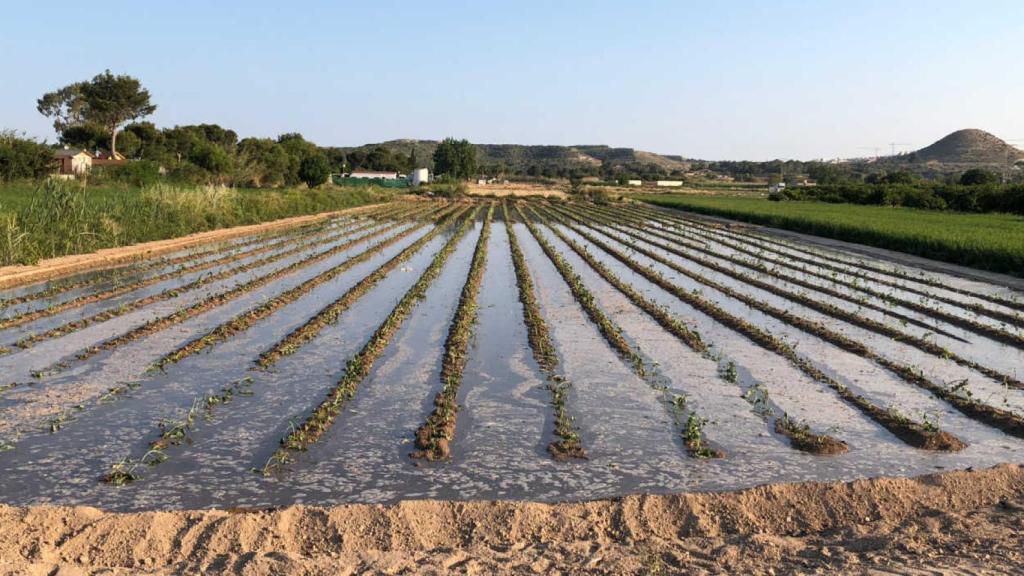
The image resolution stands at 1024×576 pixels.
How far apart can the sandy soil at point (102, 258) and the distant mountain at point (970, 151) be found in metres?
153

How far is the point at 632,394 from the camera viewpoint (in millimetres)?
7867

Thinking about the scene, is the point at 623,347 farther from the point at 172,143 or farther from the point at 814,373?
the point at 172,143

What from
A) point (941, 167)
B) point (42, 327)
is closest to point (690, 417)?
point (42, 327)

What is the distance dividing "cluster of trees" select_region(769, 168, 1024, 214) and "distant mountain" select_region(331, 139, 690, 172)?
89.7m

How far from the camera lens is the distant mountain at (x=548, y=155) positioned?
527ft

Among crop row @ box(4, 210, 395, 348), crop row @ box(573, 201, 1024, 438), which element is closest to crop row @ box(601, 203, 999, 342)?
crop row @ box(573, 201, 1024, 438)

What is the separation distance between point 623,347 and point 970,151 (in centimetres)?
17564

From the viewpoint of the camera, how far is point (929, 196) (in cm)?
5116

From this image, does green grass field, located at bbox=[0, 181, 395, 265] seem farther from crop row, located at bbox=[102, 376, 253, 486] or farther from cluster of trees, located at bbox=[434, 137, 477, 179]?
cluster of trees, located at bbox=[434, 137, 477, 179]

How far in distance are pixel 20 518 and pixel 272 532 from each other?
140 cm

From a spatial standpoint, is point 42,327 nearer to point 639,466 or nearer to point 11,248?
point 11,248

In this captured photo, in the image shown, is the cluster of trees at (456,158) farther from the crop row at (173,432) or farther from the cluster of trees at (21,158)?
the crop row at (173,432)

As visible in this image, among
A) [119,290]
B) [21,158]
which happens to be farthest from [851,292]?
[21,158]

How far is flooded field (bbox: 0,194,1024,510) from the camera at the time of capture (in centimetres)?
562
